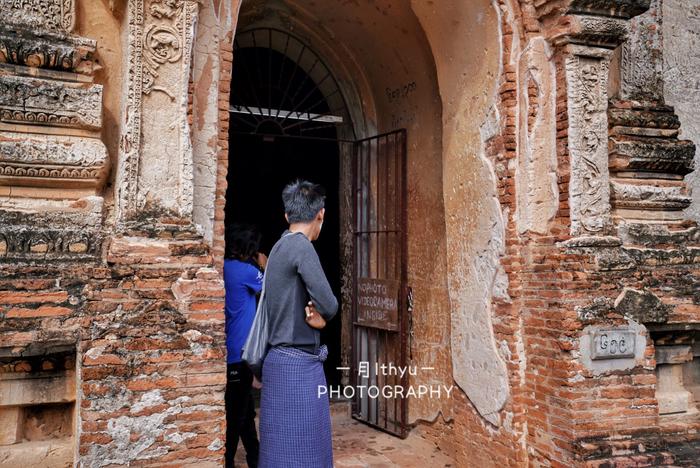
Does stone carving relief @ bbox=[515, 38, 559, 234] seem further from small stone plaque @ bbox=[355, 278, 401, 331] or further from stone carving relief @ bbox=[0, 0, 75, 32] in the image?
stone carving relief @ bbox=[0, 0, 75, 32]

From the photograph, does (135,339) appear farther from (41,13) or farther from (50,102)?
(41,13)

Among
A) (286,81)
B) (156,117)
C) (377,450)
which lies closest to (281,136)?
(286,81)

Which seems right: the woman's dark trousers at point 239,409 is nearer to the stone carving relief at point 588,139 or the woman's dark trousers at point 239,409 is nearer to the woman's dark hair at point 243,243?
the woman's dark hair at point 243,243

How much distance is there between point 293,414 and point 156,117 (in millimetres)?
1857

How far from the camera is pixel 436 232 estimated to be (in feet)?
18.5

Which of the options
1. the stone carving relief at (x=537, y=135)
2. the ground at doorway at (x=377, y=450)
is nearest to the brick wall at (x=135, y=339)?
the ground at doorway at (x=377, y=450)

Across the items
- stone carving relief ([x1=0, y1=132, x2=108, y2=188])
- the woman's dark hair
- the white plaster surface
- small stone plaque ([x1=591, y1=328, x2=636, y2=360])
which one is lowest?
small stone plaque ([x1=591, y1=328, x2=636, y2=360])

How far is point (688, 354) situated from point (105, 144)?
4430mm

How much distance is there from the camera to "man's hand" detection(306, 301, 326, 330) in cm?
296

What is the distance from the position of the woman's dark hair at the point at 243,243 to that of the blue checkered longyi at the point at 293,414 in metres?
1.41

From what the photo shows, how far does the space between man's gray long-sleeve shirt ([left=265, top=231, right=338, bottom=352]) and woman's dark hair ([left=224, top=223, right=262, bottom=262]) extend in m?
1.29

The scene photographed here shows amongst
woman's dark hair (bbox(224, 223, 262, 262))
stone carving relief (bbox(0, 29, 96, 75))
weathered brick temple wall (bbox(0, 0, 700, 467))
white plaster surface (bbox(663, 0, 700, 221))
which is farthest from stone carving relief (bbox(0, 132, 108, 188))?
white plaster surface (bbox(663, 0, 700, 221))

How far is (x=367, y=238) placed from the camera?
632 centimetres

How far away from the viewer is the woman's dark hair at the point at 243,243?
4.27 metres
